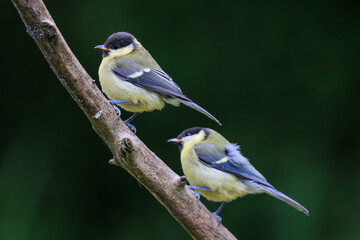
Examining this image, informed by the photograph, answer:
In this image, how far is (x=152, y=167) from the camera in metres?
1.86

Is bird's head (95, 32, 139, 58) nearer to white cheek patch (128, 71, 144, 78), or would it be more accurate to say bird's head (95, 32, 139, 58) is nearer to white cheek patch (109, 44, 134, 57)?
white cheek patch (109, 44, 134, 57)

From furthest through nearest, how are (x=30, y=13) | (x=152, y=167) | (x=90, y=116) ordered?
(x=152, y=167)
(x=90, y=116)
(x=30, y=13)

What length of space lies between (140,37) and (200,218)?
4.92 feet

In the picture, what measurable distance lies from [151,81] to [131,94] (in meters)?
0.12

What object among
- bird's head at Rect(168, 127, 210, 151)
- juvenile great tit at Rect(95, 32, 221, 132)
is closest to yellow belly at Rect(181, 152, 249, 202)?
bird's head at Rect(168, 127, 210, 151)

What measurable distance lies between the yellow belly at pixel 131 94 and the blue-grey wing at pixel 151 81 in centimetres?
2

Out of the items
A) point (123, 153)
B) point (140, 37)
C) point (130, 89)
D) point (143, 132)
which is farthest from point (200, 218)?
point (140, 37)

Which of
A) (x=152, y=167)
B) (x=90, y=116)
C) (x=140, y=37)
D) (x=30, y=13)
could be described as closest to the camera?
(x=30, y=13)

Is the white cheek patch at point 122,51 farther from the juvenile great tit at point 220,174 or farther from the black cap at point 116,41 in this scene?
the juvenile great tit at point 220,174

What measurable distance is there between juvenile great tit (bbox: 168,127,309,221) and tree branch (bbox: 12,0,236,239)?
136 millimetres

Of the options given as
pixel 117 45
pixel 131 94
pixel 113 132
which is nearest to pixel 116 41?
pixel 117 45

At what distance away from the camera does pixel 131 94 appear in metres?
2.00

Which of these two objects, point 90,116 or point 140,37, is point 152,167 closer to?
point 90,116

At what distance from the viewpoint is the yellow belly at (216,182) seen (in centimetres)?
207
